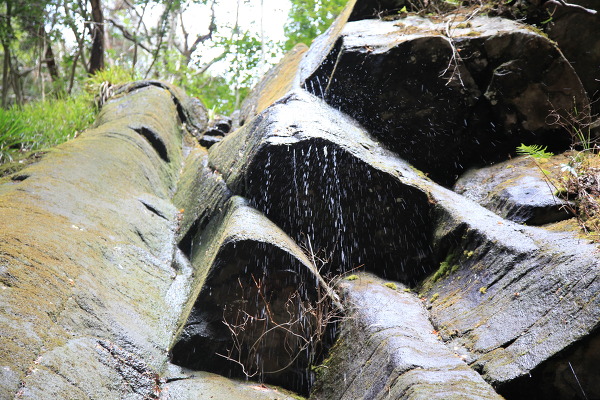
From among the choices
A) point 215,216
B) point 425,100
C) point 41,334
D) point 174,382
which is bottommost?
point 174,382

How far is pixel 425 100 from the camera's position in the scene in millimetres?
6016

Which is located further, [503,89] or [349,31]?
[349,31]

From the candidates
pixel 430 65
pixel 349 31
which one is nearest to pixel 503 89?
pixel 430 65

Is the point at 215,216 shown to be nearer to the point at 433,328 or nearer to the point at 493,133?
the point at 433,328

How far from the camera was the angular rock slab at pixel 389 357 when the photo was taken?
2859 mm

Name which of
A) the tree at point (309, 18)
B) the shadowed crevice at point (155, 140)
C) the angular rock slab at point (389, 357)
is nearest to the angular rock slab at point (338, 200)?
the angular rock slab at point (389, 357)

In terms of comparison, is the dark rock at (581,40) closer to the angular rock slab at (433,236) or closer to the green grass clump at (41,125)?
the angular rock slab at (433,236)

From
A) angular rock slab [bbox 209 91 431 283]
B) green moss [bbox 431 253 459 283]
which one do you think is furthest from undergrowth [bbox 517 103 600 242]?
angular rock slab [bbox 209 91 431 283]

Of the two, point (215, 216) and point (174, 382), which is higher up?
point (215, 216)

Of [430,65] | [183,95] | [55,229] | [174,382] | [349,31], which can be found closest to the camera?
[174,382]

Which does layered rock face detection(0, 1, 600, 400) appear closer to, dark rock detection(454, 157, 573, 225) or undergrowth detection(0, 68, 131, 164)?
dark rock detection(454, 157, 573, 225)

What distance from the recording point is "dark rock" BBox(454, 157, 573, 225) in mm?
4363

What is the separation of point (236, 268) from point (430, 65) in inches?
142

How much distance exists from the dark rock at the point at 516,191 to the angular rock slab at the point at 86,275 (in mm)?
3294
